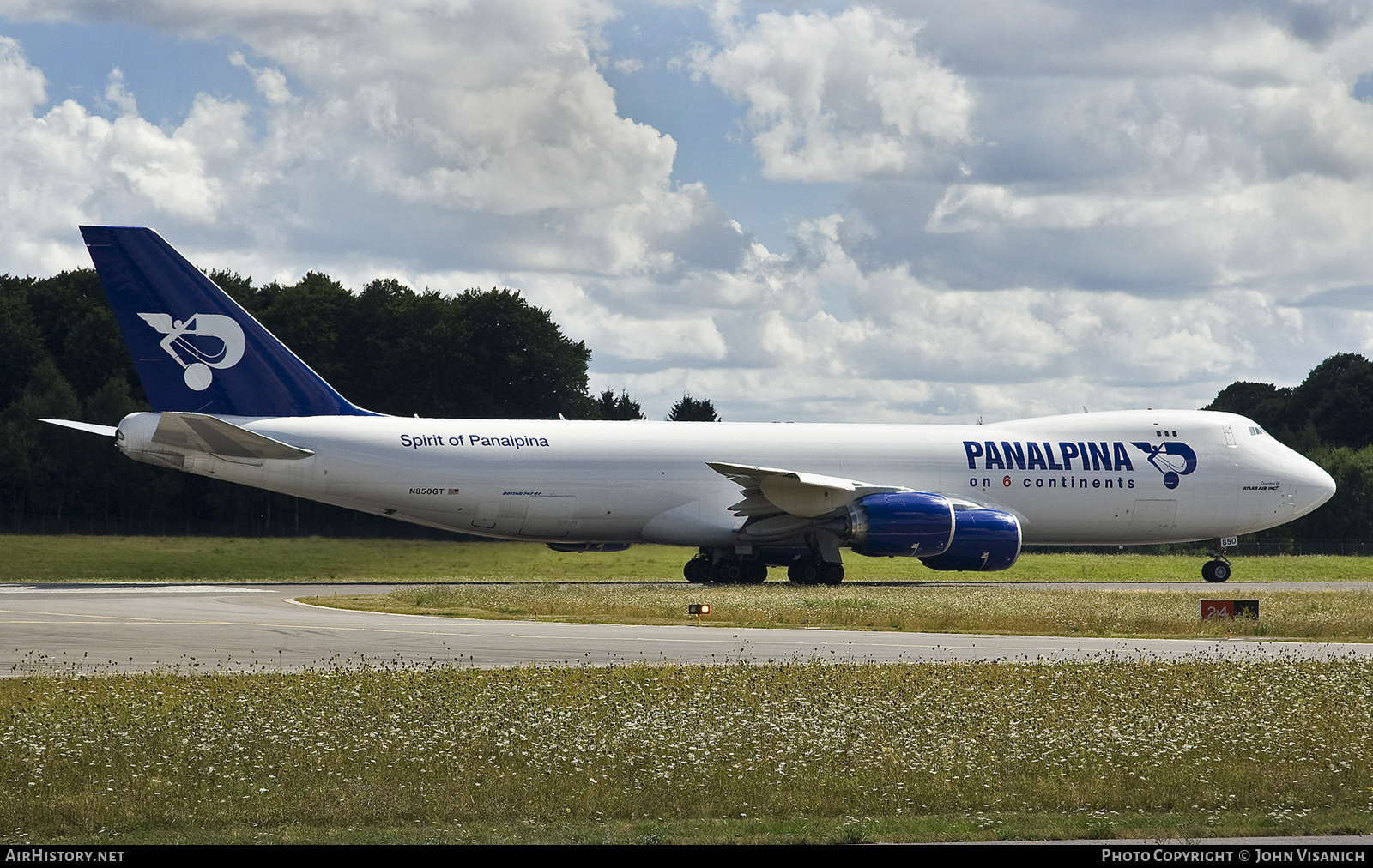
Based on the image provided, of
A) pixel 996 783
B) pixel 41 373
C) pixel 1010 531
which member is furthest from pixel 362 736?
pixel 41 373

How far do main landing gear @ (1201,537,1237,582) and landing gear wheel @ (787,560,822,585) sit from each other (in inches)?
475

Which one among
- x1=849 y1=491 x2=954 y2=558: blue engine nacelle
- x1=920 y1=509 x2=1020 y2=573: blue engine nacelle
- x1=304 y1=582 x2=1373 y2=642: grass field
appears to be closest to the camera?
x1=304 y1=582 x2=1373 y2=642: grass field

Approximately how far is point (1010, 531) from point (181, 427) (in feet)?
64.5

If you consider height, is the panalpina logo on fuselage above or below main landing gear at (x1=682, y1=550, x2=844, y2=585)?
above

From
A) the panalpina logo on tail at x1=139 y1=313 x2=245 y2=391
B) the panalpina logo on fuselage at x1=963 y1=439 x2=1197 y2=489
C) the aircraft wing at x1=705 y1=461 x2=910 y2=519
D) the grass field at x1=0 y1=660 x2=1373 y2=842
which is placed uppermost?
the panalpina logo on tail at x1=139 y1=313 x2=245 y2=391

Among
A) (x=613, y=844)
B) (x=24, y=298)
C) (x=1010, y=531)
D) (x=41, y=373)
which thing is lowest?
(x=613, y=844)

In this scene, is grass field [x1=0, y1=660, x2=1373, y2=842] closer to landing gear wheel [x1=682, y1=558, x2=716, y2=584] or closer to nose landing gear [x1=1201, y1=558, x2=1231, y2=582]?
landing gear wheel [x1=682, y1=558, x2=716, y2=584]

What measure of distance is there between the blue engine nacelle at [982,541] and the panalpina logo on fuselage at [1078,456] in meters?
2.74

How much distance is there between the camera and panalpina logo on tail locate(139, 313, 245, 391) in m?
32.4

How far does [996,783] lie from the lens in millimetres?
10281

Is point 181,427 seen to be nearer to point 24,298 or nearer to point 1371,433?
point 24,298

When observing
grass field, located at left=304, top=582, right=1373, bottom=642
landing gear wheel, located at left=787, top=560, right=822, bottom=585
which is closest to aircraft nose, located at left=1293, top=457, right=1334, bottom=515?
grass field, located at left=304, top=582, right=1373, bottom=642

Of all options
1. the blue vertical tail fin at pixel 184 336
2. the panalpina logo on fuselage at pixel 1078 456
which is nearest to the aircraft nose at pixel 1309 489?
the panalpina logo on fuselage at pixel 1078 456

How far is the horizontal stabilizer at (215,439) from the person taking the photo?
31.0m
